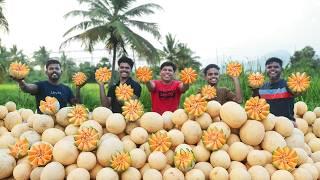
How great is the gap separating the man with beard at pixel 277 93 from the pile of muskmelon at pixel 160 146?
36.0 inches

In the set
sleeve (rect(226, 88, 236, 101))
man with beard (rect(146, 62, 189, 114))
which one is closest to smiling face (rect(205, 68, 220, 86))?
sleeve (rect(226, 88, 236, 101))

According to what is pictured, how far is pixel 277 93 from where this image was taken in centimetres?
379

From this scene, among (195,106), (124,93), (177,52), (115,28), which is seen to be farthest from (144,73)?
(177,52)

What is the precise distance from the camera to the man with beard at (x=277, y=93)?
365 cm

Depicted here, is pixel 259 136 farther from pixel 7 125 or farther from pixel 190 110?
pixel 7 125

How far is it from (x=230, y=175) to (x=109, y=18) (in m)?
19.8

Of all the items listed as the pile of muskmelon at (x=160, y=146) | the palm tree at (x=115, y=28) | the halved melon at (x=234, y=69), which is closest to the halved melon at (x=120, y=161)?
the pile of muskmelon at (x=160, y=146)

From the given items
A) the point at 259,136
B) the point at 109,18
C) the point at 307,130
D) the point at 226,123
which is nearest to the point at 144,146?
the point at 226,123

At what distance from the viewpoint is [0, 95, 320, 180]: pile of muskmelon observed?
2299 mm

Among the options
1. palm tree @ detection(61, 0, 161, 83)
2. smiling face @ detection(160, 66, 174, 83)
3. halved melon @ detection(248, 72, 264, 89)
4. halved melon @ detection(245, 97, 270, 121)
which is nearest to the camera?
halved melon @ detection(245, 97, 270, 121)

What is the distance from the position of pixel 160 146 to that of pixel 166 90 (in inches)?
70.4

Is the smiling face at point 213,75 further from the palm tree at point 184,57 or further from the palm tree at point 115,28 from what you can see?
the palm tree at point 184,57

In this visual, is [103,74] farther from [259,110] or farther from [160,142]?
[259,110]

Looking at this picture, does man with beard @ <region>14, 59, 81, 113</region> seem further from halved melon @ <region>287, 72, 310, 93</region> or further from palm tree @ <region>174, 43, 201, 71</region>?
palm tree @ <region>174, 43, 201, 71</region>
